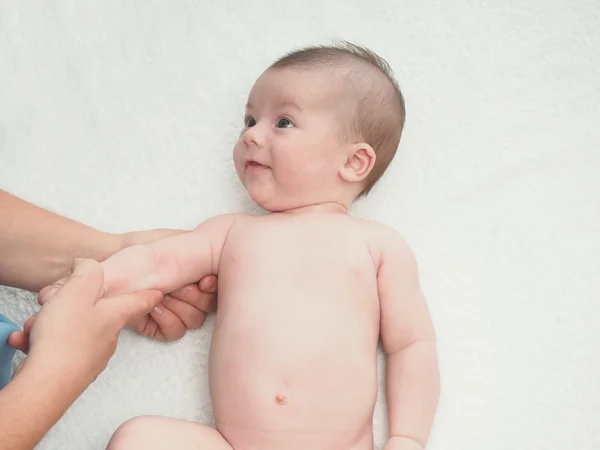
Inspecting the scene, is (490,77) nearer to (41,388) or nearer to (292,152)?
(292,152)

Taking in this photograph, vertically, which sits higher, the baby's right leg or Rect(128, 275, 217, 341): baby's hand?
Rect(128, 275, 217, 341): baby's hand

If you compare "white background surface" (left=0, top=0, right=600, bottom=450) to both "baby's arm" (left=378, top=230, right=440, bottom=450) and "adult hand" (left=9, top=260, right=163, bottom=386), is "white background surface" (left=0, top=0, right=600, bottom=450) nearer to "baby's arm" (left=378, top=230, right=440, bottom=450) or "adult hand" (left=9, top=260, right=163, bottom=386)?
"baby's arm" (left=378, top=230, right=440, bottom=450)

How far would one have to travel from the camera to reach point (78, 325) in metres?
0.93

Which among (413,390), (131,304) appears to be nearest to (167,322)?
(131,304)

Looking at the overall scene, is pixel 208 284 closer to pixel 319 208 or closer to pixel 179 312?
pixel 179 312

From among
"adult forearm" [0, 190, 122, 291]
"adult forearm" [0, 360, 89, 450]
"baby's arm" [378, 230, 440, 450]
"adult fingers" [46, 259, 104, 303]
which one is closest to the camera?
"adult forearm" [0, 360, 89, 450]

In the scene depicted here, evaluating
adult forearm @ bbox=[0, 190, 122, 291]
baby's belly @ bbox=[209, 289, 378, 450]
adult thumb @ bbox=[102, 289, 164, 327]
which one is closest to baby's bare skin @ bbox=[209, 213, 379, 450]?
baby's belly @ bbox=[209, 289, 378, 450]

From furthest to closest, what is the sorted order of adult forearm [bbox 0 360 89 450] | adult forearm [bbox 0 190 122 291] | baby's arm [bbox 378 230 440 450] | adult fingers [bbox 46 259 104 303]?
adult forearm [bbox 0 190 122 291] → baby's arm [bbox 378 230 440 450] → adult fingers [bbox 46 259 104 303] → adult forearm [bbox 0 360 89 450]

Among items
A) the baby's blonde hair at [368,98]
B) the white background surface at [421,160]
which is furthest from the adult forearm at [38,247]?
the baby's blonde hair at [368,98]

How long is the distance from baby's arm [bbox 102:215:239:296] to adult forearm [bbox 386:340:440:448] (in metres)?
0.33

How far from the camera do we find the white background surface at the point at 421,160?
114cm

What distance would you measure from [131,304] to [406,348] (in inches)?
16.4

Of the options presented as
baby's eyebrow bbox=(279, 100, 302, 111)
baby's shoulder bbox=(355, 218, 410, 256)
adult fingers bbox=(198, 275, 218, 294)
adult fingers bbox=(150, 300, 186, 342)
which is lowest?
adult fingers bbox=(150, 300, 186, 342)

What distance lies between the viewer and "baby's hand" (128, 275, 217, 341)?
3.78 feet
